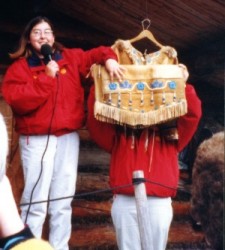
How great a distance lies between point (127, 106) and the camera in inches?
143

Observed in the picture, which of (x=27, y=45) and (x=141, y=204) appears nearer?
(x=141, y=204)

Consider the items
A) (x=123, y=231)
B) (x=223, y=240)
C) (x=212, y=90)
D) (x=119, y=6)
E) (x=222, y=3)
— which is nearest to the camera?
(x=223, y=240)

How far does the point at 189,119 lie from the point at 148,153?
358 mm

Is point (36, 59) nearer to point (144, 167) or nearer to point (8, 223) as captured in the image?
point (144, 167)

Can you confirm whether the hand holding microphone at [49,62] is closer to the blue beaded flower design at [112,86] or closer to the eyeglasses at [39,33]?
the eyeglasses at [39,33]

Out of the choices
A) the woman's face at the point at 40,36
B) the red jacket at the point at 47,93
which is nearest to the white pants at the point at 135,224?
the red jacket at the point at 47,93

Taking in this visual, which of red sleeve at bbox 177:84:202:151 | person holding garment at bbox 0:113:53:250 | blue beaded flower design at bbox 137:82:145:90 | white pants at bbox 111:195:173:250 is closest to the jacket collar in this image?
blue beaded flower design at bbox 137:82:145:90

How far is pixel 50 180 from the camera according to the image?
148 inches

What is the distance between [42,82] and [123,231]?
40.9 inches

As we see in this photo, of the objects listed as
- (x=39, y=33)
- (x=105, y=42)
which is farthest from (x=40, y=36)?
(x=105, y=42)

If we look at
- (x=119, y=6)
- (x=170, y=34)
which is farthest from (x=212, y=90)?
(x=119, y=6)

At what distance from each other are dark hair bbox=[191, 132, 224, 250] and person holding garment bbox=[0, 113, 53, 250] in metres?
0.69

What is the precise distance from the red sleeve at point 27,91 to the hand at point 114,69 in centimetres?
36

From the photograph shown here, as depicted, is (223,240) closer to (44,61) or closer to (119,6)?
(44,61)
